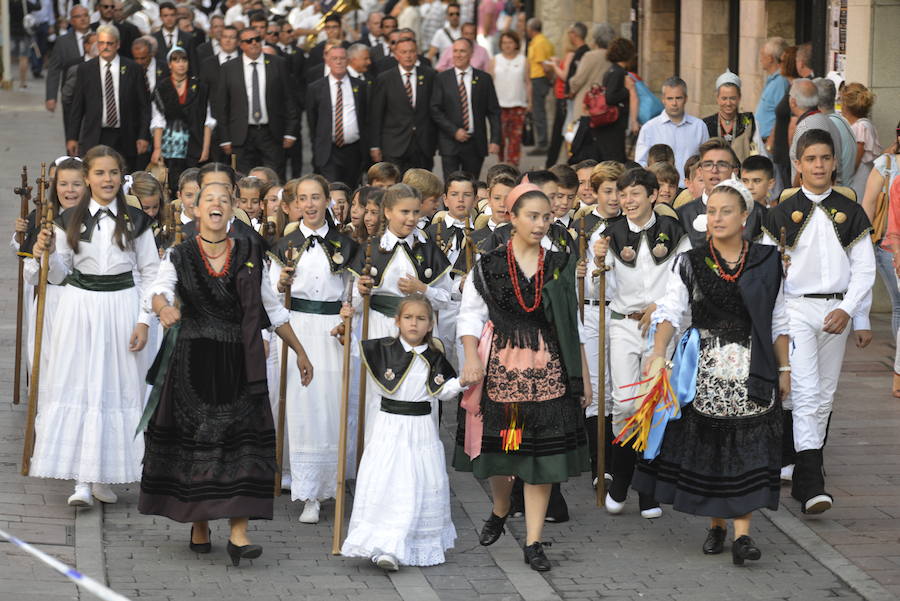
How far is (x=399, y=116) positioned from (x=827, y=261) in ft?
29.4

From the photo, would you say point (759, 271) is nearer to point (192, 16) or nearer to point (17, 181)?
point (17, 181)

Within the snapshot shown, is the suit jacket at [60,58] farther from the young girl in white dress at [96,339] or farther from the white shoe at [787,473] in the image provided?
the white shoe at [787,473]

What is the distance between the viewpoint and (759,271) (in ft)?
28.6

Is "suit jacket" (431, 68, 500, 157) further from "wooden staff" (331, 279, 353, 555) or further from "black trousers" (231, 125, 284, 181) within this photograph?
"wooden staff" (331, 279, 353, 555)

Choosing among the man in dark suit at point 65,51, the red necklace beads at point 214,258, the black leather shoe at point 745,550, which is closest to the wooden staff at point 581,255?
the black leather shoe at point 745,550

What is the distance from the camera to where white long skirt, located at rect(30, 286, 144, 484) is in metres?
9.76

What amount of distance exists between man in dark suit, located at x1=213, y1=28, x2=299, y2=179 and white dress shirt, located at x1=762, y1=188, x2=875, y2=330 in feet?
31.2

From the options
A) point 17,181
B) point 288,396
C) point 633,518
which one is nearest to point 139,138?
point 17,181

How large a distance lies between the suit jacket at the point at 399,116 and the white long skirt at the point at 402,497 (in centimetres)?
952

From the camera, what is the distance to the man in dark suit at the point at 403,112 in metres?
18.2

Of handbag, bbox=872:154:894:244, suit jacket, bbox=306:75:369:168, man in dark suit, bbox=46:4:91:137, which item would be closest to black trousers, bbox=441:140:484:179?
suit jacket, bbox=306:75:369:168

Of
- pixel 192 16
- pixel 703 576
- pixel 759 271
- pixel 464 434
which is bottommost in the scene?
pixel 703 576

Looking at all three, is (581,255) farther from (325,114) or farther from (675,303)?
(325,114)

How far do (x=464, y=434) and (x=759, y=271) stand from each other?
1.72 metres
